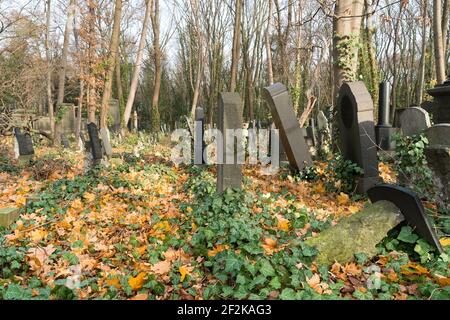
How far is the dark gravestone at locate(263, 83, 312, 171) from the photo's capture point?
7.04m

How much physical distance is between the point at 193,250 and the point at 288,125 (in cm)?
420

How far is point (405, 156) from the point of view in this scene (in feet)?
17.1

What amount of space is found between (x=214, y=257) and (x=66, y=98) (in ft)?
93.2

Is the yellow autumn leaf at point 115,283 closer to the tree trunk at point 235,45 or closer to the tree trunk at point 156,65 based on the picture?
the tree trunk at point 235,45

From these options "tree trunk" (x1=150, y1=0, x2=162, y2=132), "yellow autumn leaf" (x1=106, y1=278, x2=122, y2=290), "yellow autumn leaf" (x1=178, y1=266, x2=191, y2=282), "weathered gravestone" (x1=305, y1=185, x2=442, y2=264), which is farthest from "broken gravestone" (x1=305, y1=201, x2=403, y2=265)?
"tree trunk" (x1=150, y1=0, x2=162, y2=132)

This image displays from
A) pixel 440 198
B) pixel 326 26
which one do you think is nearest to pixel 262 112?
pixel 326 26

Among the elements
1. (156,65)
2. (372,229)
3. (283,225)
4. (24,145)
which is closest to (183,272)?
(283,225)

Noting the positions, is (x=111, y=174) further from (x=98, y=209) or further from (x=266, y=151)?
(x=266, y=151)

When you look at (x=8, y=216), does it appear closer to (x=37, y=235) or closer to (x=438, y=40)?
(x=37, y=235)

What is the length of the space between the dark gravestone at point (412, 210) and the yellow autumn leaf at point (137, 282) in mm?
2472

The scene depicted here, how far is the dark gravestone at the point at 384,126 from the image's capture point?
7.72 meters

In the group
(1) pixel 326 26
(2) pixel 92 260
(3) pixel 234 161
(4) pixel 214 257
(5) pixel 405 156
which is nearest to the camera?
(4) pixel 214 257

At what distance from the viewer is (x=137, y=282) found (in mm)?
2896

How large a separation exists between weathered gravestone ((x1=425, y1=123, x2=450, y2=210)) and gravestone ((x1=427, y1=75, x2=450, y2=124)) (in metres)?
2.17
